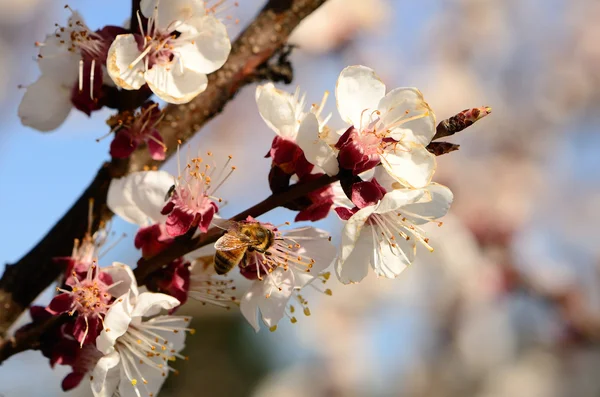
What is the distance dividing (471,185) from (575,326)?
1.31 metres

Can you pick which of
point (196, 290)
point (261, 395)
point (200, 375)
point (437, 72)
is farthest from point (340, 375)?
point (196, 290)

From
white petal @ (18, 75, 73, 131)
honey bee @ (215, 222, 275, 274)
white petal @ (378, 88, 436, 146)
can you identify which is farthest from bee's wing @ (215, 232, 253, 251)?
white petal @ (18, 75, 73, 131)

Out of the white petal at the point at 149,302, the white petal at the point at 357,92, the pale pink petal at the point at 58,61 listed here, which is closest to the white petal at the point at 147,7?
the pale pink petal at the point at 58,61

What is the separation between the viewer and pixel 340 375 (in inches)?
222

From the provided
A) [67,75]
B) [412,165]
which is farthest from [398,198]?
[67,75]

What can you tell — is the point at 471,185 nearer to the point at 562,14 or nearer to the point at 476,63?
the point at 476,63

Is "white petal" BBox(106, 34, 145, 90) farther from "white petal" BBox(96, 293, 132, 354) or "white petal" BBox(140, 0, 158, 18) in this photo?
"white petal" BBox(96, 293, 132, 354)

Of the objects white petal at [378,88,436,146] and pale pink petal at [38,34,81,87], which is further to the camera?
pale pink petal at [38,34,81,87]

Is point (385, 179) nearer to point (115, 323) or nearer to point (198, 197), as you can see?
point (198, 197)

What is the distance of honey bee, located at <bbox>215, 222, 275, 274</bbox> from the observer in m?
0.83

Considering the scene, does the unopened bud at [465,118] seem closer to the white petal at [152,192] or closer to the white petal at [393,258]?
the white petal at [393,258]

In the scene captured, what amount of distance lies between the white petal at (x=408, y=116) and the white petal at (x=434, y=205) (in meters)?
0.06

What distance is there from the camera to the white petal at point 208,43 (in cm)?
94

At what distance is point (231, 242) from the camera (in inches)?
33.5
